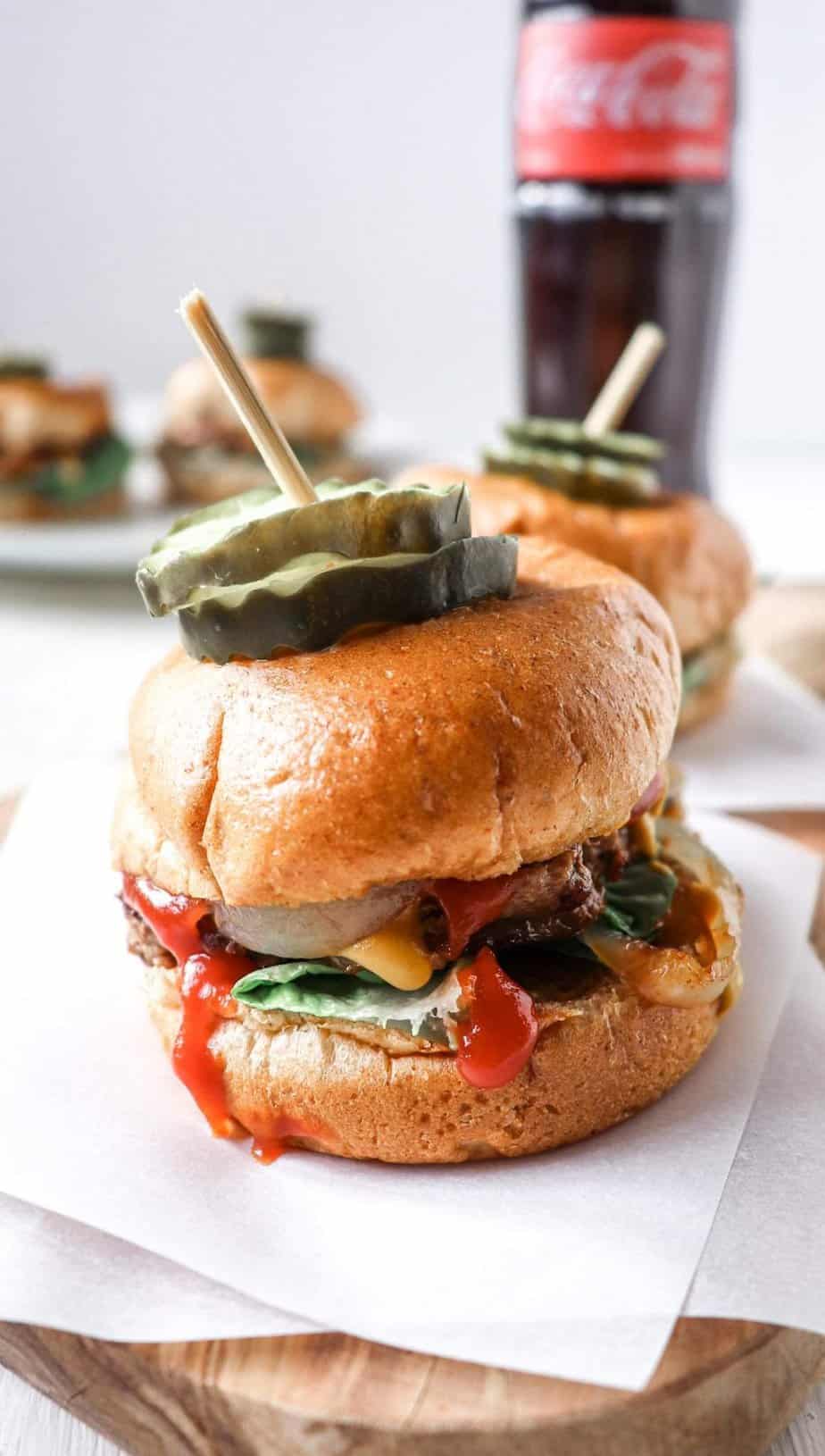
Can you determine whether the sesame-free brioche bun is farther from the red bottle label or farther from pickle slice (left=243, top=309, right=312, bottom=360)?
pickle slice (left=243, top=309, right=312, bottom=360)

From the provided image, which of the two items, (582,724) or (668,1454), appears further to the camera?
(582,724)

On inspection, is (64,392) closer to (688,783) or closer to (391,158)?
(391,158)

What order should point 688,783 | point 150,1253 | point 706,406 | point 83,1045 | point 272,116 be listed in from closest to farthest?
1. point 150,1253
2. point 83,1045
3. point 688,783
4. point 706,406
5. point 272,116

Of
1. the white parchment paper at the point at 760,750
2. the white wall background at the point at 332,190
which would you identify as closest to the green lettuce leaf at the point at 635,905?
the white parchment paper at the point at 760,750

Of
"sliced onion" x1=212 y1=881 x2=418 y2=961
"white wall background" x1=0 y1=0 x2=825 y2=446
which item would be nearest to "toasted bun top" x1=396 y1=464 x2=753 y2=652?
"sliced onion" x1=212 y1=881 x2=418 y2=961

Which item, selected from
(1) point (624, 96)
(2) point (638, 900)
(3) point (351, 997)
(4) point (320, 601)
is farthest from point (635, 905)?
(1) point (624, 96)

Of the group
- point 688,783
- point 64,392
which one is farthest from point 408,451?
point 688,783

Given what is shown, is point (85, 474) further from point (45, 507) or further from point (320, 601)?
point (320, 601)
